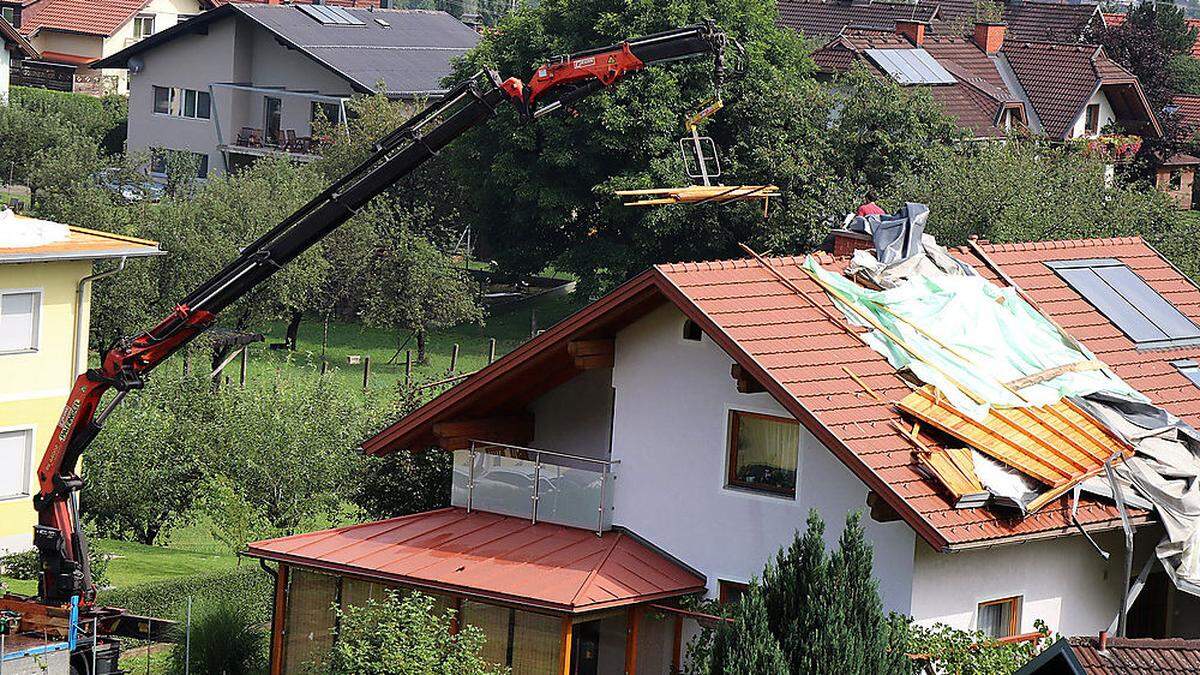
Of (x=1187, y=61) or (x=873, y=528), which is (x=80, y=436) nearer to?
(x=873, y=528)

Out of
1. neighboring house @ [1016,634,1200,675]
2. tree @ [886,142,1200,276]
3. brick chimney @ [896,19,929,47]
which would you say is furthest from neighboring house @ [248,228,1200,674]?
brick chimney @ [896,19,929,47]

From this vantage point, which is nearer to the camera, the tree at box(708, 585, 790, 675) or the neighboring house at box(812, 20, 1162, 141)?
the tree at box(708, 585, 790, 675)

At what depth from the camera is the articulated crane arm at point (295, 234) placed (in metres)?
23.6

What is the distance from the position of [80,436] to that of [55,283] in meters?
13.0

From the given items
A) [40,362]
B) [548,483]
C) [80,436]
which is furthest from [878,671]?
[40,362]

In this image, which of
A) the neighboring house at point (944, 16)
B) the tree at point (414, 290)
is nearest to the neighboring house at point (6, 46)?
the neighboring house at point (944, 16)

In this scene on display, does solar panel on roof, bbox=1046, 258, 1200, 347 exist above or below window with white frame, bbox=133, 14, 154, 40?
below

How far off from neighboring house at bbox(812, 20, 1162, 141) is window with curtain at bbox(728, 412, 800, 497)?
49713 mm

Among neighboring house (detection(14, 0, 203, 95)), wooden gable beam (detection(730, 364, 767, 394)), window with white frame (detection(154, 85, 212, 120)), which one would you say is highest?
neighboring house (detection(14, 0, 203, 95))

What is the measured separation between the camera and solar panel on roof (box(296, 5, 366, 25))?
288 feet

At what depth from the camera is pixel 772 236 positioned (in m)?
59.0

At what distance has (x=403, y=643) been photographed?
20938 mm

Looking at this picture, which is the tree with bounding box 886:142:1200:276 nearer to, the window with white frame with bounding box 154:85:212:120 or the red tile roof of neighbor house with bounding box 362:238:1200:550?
the red tile roof of neighbor house with bounding box 362:238:1200:550

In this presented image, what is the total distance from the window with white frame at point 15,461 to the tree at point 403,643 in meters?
17.1
